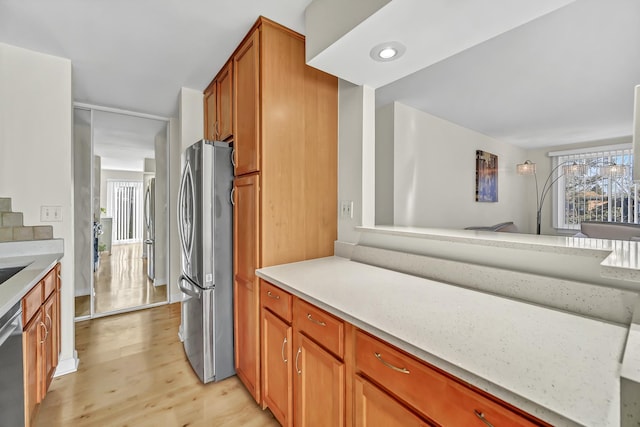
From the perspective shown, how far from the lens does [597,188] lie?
5016 millimetres

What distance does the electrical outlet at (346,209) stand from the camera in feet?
6.48

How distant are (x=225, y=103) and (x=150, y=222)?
6.99 feet

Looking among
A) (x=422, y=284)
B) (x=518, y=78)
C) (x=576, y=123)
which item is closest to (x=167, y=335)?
(x=422, y=284)

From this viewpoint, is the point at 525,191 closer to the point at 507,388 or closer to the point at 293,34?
the point at 293,34

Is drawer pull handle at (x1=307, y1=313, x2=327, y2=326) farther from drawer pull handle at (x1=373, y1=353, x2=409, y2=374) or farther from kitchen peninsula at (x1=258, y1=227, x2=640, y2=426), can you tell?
drawer pull handle at (x1=373, y1=353, x2=409, y2=374)

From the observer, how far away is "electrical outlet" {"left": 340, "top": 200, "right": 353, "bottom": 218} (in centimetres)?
197

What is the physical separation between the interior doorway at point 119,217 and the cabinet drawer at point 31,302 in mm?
1724

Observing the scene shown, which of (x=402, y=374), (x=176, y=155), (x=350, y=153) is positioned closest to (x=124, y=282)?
(x=176, y=155)

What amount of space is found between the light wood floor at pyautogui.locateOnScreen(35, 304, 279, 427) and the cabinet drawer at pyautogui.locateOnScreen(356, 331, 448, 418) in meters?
0.99

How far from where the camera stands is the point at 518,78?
98.7 inches

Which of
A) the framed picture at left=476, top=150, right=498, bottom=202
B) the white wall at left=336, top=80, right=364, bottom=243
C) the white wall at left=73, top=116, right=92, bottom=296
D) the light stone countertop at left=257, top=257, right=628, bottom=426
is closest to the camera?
the light stone countertop at left=257, top=257, right=628, bottom=426

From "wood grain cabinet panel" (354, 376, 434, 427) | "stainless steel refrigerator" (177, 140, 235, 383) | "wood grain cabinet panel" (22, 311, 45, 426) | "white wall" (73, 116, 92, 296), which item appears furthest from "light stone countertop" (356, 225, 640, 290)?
"white wall" (73, 116, 92, 296)

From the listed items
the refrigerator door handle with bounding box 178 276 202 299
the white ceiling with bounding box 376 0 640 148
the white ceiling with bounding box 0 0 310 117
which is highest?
the white ceiling with bounding box 376 0 640 148

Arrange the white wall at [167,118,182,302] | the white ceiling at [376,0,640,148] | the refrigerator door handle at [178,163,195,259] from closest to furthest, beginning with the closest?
the white ceiling at [376,0,640,148] < the refrigerator door handle at [178,163,195,259] < the white wall at [167,118,182,302]
